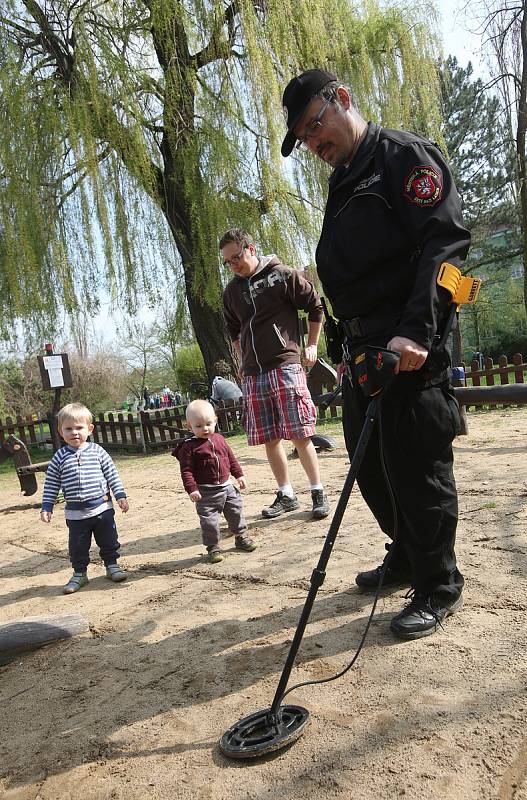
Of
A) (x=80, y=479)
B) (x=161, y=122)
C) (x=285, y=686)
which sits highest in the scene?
(x=161, y=122)

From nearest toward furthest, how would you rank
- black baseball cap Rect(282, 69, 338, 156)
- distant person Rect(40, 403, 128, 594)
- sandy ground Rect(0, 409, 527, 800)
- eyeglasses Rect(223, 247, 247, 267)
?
sandy ground Rect(0, 409, 527, 800) → black baseball cap Rect(282, 69, 338, 156) → distant person Rect(40, 403, 128, 594) → eyeglasses Rect(223, 247, 247, 267)

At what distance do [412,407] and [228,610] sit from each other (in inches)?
51.2

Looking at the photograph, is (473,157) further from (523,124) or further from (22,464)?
(22,464)

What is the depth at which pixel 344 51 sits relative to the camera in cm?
938

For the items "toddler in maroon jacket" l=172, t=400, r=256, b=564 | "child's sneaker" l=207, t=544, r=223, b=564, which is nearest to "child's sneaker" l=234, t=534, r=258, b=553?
"toddler in maroon jacket" l=172, t=400, r=256, b=564

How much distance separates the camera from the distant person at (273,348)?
4223mm

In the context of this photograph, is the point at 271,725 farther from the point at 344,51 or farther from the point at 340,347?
the point at 344,51

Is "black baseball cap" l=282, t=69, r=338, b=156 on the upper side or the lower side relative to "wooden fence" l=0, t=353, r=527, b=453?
upper

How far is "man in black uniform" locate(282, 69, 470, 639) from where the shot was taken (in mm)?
2154

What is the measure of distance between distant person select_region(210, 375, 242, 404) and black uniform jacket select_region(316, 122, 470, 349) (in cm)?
836

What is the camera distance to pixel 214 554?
3.74 m

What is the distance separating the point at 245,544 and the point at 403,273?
2.11 meters

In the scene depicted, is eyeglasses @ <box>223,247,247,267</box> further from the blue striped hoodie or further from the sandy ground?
the sandy ground

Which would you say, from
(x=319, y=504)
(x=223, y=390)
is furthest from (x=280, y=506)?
(x=223, y=390)
